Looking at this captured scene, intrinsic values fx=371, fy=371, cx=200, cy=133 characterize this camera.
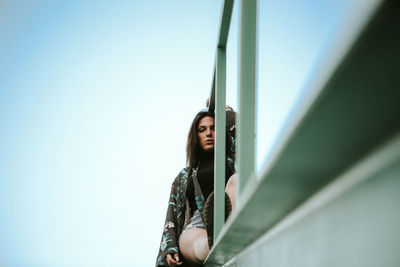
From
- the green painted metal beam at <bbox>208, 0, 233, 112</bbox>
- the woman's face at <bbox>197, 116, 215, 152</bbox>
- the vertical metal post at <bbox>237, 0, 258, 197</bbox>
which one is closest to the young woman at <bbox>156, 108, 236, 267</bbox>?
the woman's face at <bbox>197, 116, 215, 152</bbox>

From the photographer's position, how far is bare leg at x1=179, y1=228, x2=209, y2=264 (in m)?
1.52

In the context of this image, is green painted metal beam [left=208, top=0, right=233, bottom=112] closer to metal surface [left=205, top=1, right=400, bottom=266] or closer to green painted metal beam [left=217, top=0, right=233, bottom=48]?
green painted metal beam [left=217, top=0, right=233, bottom=48]

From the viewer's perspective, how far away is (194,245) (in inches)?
64.7

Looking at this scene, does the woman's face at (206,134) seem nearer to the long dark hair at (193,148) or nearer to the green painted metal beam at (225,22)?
the long dark hair at (193,148)

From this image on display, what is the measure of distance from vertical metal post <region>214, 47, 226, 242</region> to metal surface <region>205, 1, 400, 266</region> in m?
0.92

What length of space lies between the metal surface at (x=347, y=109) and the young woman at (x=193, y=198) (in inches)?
49.6

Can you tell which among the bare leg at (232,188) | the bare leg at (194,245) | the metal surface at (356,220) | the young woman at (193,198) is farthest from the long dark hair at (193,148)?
the metal surface at (356,220)

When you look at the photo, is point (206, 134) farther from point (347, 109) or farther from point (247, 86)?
point (347, 109)

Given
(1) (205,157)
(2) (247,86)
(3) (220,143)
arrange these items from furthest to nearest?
(1) (205,157)
(3) (220,143)
(2) (247,86)

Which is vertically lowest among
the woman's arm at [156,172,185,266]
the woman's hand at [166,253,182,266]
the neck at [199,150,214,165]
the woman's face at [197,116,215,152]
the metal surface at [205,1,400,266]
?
the metal surface at [205,1,400,266]

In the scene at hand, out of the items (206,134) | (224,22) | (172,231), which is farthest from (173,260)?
(224,22)

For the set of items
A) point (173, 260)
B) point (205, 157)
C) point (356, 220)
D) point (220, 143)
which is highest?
point (205, 157)

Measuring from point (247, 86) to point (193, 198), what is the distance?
1.30 meters

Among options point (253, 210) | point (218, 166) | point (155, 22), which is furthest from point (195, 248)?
point (155, 22)
